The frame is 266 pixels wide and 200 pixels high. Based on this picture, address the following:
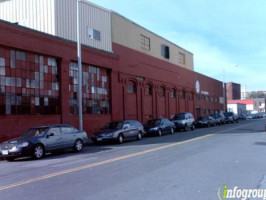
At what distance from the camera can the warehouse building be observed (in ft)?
66.2

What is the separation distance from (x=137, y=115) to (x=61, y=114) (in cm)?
1219

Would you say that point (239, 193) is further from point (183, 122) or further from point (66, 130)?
point (183, 122)

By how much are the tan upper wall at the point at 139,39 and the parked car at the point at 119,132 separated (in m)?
10.9

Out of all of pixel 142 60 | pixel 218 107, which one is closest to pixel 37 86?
pixel 142 60

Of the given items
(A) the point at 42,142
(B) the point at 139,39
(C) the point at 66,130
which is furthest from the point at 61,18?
(A) the point at 42,142

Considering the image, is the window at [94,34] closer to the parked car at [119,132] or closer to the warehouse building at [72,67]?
the warehouse building at [72,67]

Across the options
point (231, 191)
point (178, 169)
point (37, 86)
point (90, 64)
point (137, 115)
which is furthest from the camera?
point (137, 115)

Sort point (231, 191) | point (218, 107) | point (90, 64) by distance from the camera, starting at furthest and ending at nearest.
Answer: point (218, 107), point (90, 64), point (231, 191)

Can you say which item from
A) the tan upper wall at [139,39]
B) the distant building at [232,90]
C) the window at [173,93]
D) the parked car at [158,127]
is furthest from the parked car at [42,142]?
the distant building at [232,90]

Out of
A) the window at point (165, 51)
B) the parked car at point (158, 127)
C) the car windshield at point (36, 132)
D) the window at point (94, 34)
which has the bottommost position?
the parked car at point (158, 127)

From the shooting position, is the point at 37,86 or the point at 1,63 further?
the point at 37,86

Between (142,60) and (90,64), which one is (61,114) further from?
(142,60)

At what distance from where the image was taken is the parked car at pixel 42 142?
1446cm

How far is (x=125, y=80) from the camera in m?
31.9
